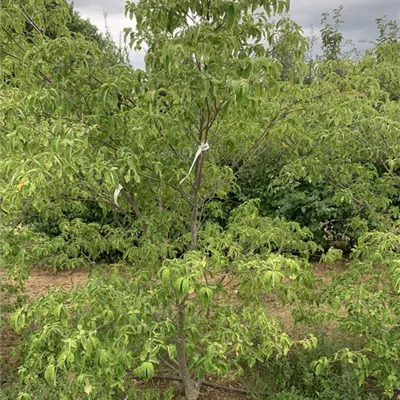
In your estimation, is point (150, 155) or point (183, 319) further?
point (183, 319)

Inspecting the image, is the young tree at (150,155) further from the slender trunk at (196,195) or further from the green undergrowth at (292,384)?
the green undergrowth at (292,384)

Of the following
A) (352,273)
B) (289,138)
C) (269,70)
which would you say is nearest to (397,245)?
(352,273)

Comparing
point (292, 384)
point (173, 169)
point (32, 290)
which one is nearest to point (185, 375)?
point (292, 384)

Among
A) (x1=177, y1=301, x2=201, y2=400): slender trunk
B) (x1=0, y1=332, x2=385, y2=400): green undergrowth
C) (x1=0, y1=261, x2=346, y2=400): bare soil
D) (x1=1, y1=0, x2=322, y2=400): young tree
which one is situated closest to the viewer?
(x1=1, y1=0, x2=322, y2=400): young tree

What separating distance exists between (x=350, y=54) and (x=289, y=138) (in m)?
3.05

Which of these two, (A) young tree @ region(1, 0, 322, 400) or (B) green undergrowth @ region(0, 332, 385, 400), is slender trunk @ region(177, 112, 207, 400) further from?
(B) green undergrowth @ region(0, 332, 385, 400)

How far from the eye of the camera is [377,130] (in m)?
2.54

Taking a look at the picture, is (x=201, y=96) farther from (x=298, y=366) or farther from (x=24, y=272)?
(x=298, y=366)

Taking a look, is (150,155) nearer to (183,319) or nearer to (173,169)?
(173,169)

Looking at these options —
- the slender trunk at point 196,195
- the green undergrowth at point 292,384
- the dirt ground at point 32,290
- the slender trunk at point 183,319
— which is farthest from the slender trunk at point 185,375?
the dirt ground at point 32,290

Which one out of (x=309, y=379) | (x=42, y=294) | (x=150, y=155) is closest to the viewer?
(x=150, y=155)

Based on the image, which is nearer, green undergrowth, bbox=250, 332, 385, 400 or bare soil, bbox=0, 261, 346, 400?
green undergrowth, bbox=250, 332, 385, 400

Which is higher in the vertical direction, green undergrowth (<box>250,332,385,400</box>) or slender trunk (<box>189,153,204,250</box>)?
slender trunk (<box>189,153,204,250</box>)

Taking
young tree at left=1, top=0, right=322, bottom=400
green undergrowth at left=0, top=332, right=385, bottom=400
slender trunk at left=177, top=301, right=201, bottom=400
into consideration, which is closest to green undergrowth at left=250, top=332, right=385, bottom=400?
green undergrowth at left=0, top=332, right=385, bottom=400
